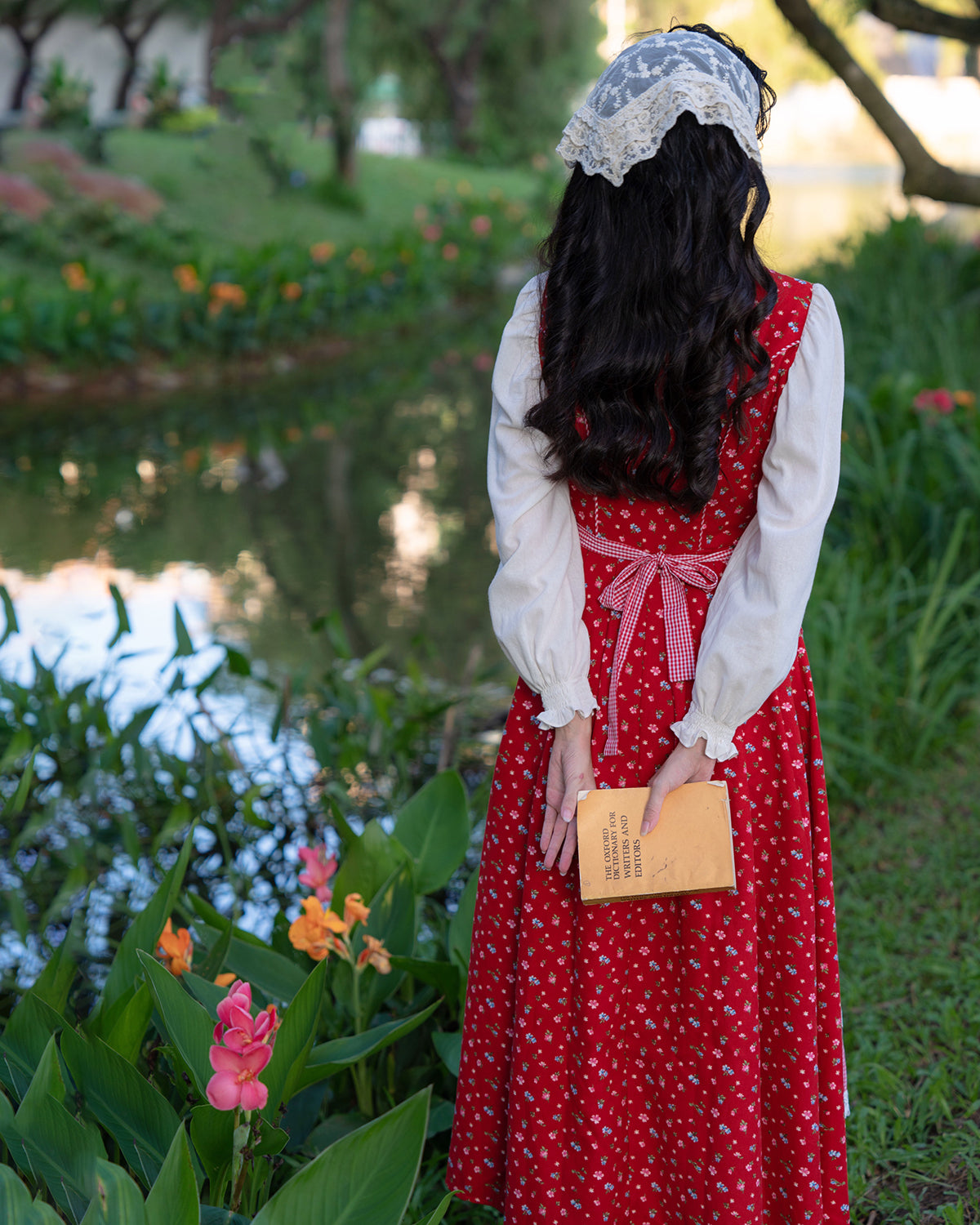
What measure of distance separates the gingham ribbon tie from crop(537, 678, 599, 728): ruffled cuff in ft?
0.16

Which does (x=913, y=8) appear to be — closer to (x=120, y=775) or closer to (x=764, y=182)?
(x=764, y=182)

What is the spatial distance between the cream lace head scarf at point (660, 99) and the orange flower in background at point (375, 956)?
1.03m

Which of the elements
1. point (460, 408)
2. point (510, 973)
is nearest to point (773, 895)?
point (510, 973)

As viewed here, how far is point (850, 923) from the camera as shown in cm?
220

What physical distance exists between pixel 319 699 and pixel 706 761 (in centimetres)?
189

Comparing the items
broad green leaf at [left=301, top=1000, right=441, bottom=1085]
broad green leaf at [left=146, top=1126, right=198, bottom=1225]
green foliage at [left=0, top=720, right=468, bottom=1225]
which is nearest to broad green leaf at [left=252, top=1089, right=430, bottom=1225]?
green foliage at [left=0, top=720, right=468, bottom=1225]

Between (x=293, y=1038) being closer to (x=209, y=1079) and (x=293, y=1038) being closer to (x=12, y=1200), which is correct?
(x=209, y=1079)

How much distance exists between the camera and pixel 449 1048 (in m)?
1.67

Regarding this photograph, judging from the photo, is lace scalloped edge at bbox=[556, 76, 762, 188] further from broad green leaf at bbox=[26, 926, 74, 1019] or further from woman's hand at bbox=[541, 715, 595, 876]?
broad green leaf at bbox=[26, 926, 74, 1019]

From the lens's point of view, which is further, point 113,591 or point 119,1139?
point 113,591

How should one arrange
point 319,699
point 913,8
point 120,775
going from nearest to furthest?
point 120,775 → point 319,699 → point 913,8

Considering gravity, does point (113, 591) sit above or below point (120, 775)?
above

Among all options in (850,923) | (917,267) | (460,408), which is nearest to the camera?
(850,923)

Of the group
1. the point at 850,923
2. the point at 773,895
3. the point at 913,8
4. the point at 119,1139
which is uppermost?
the point at 913,8
